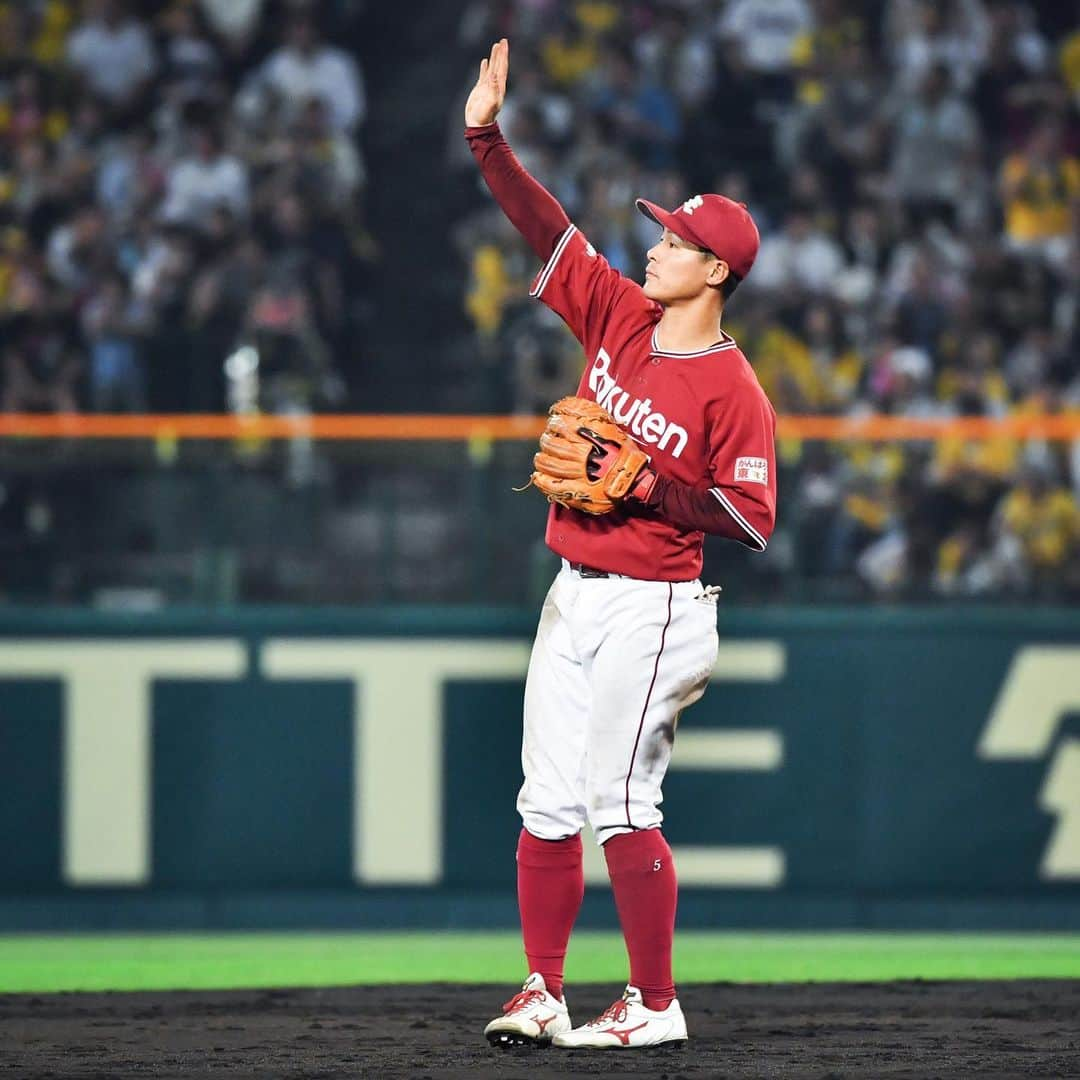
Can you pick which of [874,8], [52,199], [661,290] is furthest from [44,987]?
[874,8]

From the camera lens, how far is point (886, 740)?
7738 mm

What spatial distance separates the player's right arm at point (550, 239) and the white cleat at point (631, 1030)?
5.65 feet

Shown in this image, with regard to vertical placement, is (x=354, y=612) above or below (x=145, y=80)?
below

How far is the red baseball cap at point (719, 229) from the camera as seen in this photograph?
4.93m

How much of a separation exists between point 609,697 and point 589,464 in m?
0.58

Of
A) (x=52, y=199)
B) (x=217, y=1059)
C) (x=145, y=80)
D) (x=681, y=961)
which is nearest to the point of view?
(x=217, y=1059)

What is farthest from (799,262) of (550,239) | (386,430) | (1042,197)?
(550,239)

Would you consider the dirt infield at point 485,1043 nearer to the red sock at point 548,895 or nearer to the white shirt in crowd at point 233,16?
the red sock at point 548,895

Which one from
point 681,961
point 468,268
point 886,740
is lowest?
point 681,961

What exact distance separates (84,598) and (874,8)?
28.1ft

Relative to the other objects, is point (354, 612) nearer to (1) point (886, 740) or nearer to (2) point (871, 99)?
(1) point (886, 740)

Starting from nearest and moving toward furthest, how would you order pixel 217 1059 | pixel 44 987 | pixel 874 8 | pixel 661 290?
pixel 217 1059, pixel 661 290, pixel 44 987, pixel 874 8

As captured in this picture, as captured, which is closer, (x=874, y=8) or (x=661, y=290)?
(x=661, y=290)

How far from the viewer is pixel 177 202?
40.0ft
